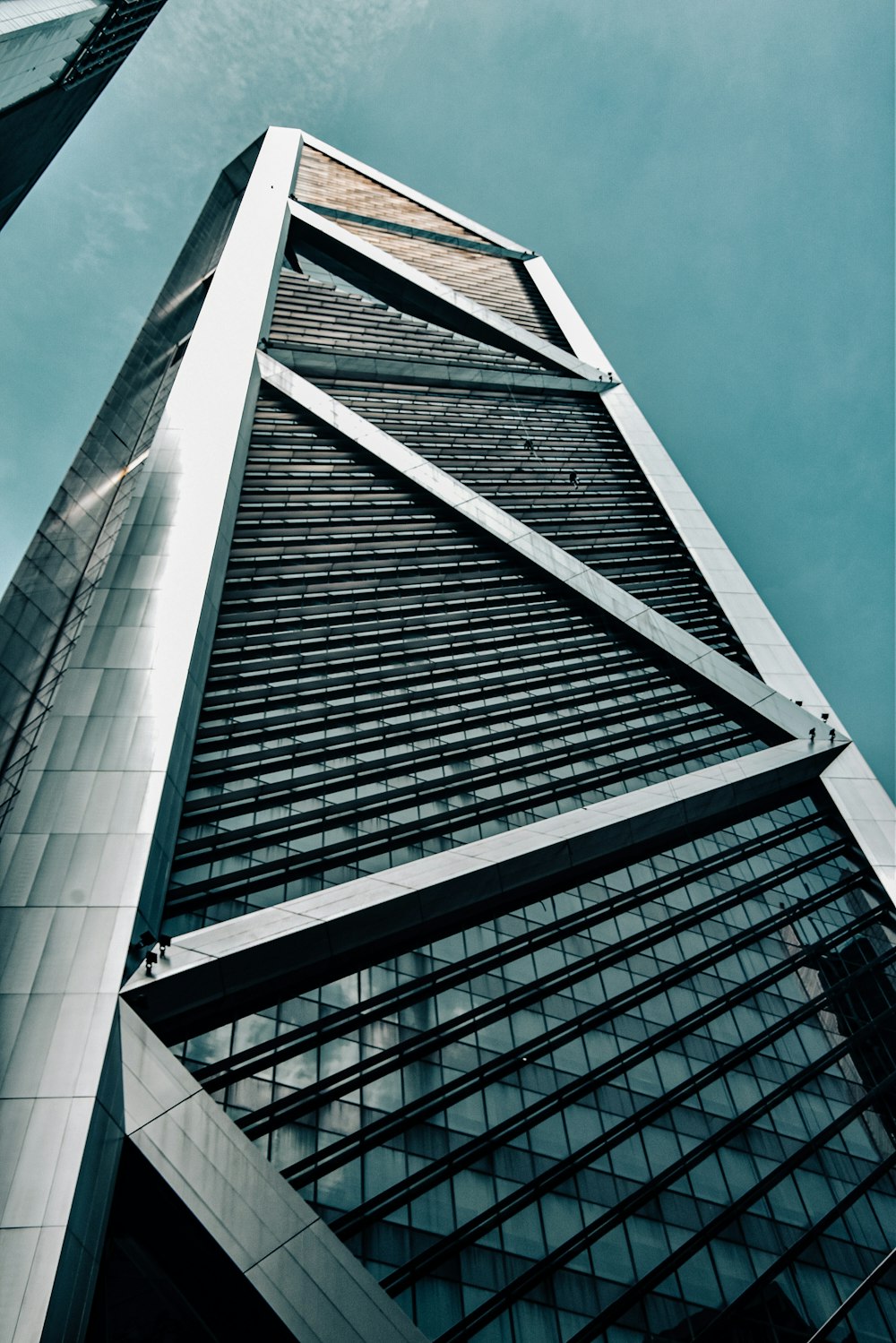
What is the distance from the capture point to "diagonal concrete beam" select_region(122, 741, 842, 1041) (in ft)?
47.5

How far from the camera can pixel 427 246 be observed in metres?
61.2

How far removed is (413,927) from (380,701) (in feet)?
21.9

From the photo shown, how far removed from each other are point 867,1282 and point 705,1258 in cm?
274

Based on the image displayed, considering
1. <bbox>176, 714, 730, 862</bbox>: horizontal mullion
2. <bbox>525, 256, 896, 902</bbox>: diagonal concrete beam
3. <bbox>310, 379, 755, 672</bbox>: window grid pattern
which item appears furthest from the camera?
<bbox>310, 379, 755, 672</bbox>: window grid pattern

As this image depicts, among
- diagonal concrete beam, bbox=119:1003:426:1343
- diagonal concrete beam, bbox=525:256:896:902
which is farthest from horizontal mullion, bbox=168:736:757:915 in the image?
diagonal concrete beam, bbox=525:256:896:902

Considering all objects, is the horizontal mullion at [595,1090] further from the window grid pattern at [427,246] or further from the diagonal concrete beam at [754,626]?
the window grid pattern at [427,246]

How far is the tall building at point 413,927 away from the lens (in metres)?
12.2

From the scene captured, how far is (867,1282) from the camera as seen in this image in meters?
14.2

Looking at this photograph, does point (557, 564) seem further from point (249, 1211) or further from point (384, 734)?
point (249, 1211)

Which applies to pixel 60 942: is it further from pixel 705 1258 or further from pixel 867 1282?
pixel 867 1282

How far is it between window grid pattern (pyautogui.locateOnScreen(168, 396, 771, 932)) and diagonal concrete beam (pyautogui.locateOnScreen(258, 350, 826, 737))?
59 centimetres

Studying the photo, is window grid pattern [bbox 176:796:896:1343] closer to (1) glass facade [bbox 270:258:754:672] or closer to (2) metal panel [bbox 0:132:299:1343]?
(2) metal panel [bbox 0:132:299:1343]

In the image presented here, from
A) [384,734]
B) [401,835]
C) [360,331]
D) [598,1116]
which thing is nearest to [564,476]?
[360,331]

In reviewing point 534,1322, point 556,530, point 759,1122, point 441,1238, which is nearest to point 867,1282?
point 759,1122
